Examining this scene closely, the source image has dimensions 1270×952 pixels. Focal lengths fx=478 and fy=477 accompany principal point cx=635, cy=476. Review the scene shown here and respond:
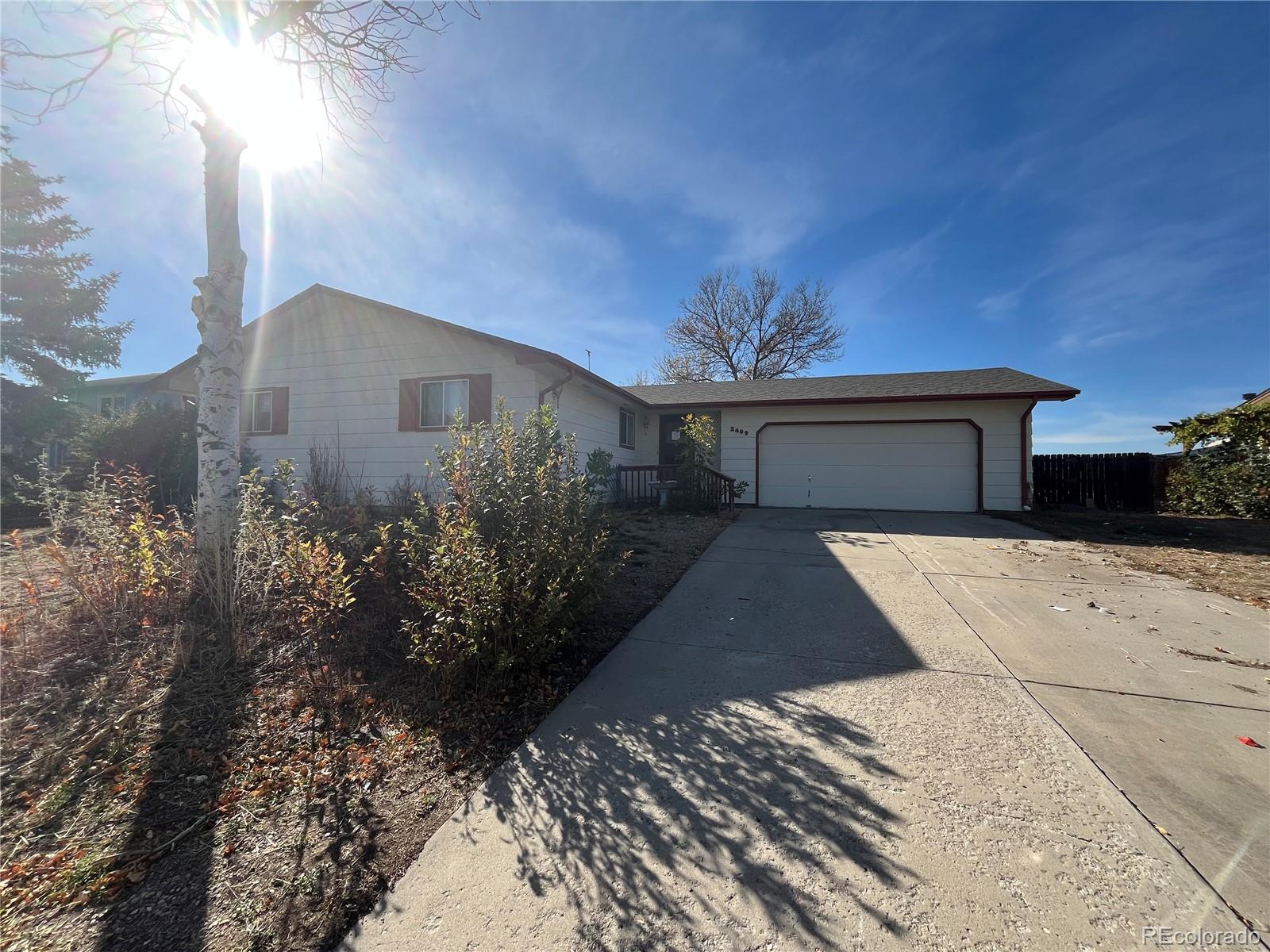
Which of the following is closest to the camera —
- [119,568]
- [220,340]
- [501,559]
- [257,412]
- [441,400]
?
[501,559]

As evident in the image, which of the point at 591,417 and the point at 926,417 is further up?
the point at 926,417

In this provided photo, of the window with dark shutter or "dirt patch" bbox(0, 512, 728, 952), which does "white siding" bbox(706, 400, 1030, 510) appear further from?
"dirt patch" bbox(0, 512, 728, 952)

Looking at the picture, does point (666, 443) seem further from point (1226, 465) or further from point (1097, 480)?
point (1226, 465)

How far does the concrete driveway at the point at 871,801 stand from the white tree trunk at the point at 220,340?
3.65m

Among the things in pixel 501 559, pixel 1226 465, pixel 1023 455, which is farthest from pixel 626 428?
pixel 1226 465

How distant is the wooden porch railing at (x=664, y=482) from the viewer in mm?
10117

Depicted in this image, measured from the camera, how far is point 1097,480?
12023mm

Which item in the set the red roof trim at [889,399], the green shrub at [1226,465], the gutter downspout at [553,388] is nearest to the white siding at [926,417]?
the red roof trim at [889,399]

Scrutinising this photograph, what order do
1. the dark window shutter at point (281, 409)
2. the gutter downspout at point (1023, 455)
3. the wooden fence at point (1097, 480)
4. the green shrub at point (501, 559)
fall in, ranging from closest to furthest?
1. the green shrub at point (501, 559)
2. the dark window shutter at point (281, 409)
3. the gutter downspout at point (1023, 455)
4. the wooden fence at point (1097, 480)

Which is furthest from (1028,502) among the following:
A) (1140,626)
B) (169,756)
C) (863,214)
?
(169,756)

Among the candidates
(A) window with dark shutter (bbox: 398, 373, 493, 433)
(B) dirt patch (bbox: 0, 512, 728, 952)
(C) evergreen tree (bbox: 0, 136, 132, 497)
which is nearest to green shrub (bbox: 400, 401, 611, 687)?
(B) dirt patch (bbox: 0, 512, 728, 952)

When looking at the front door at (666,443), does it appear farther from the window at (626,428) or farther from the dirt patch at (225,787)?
the dirt patch at (225,787)

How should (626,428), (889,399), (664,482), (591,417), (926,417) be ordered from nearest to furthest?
(591,417), (889,399), (926,417), (664,482), (626,428)

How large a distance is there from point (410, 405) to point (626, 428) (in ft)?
18.4
